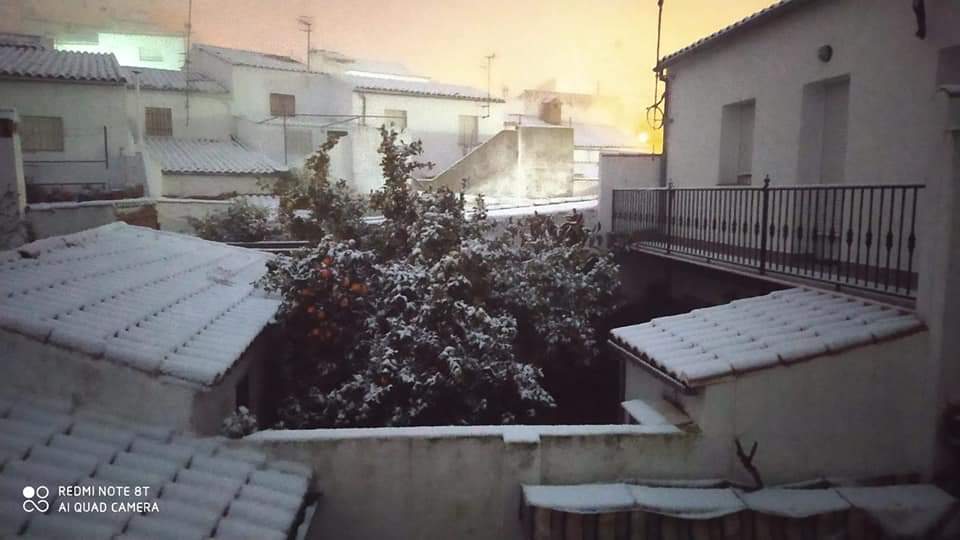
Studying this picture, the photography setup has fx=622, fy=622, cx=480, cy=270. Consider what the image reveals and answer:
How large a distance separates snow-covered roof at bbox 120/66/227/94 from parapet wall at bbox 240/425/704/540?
24.9 metres

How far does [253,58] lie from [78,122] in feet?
39.2

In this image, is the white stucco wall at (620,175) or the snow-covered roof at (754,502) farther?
the white stucco wall at (620,175)

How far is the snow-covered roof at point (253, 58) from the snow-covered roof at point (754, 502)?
2646 centimetres

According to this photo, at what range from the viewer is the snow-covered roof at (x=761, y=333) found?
5.54 m

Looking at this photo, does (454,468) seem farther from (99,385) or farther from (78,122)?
(78,122)

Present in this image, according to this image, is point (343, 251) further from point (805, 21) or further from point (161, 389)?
point (805, 21)

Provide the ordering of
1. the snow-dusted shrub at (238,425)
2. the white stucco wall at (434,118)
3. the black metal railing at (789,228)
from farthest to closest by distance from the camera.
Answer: the white stucco wall at (434,118), the black metal railing at (789,228), the snow-dusted shrub at (238,425)

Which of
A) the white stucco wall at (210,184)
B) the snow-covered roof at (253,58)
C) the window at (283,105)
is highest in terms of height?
the snow-covered roof at (253,58)

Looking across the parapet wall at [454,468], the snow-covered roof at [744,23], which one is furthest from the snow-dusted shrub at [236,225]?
the parapet wall at [454,468]

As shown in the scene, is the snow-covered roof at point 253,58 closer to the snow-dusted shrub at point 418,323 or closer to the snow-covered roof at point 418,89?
the snow-covered roof at point 418,89

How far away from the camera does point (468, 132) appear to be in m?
30.9

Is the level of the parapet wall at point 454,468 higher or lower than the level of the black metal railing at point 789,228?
lower

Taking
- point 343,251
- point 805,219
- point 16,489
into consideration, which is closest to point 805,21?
point 805,219

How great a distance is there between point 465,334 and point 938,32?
636 centimetres
